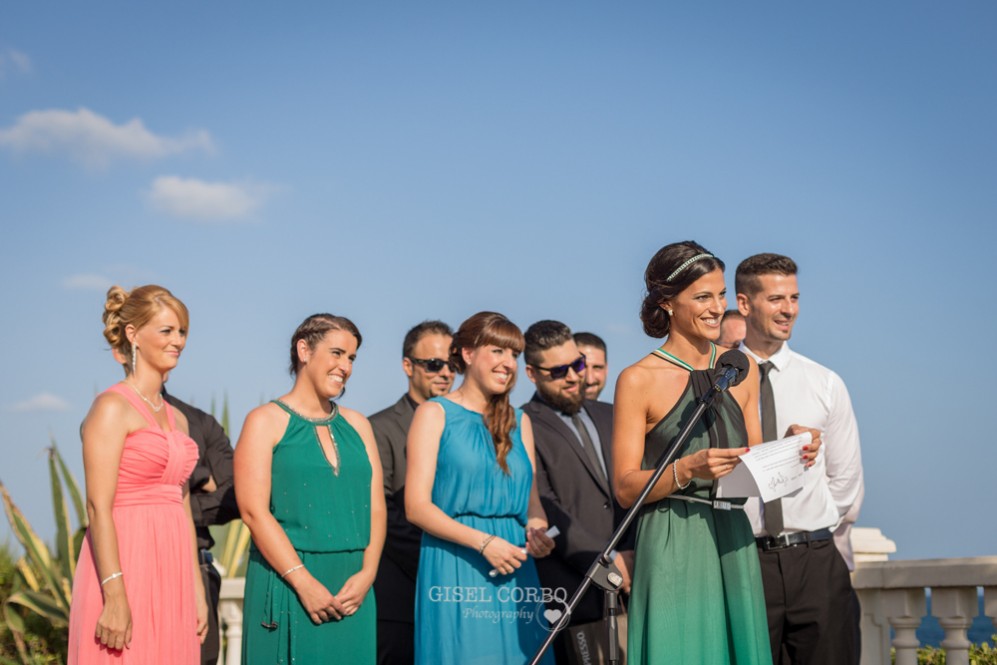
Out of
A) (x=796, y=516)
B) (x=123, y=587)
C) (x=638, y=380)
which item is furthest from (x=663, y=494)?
(x=123, y=587)

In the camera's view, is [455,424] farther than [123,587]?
Yes

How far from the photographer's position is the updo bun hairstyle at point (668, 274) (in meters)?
4.55

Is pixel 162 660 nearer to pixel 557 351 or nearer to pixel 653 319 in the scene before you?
pixel 653 319

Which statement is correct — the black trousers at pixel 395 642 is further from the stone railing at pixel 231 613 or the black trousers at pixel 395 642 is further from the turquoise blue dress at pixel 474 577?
the stone railing at pixel 231 613

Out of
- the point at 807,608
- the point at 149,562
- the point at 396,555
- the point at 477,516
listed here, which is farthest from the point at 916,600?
the point at 149,562

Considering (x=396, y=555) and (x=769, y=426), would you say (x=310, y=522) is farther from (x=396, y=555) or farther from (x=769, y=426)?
(x=769, y=426)

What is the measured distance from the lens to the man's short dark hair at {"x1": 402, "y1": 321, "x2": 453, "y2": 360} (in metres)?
7.68

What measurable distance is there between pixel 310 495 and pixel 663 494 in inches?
73.9

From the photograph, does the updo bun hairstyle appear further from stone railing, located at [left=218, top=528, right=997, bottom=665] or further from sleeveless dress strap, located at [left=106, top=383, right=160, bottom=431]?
stone railing, located at [left=218, top=528, right=997, bottom=665]

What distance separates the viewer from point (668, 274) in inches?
181

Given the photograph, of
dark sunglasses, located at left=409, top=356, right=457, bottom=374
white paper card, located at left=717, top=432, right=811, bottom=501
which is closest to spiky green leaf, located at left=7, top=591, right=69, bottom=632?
dark sunglasses, located at left=409, top=356, right=457, bottom=374

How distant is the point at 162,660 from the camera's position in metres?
5.02

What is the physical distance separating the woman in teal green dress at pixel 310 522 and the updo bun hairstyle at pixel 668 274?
1.66m

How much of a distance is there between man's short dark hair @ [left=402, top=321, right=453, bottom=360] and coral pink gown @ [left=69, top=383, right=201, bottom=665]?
8.57 ft
